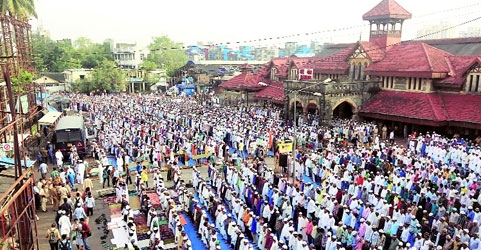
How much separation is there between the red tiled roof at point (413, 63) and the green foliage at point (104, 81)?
3882 centimetres

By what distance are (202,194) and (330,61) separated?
23.7 metres

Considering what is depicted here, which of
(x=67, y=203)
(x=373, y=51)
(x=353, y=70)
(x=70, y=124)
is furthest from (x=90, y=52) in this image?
(x=67, y=203)

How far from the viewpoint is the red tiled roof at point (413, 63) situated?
26.8 m

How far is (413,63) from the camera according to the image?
1114 inches

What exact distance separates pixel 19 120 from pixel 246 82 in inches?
1308

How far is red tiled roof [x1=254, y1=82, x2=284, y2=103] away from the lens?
35812 millimetres

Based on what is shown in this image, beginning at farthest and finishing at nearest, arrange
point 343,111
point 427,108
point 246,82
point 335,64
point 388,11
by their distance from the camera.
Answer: point 246,82 < point 335,64 < point 388,11 < point 343,111 < point 427,108

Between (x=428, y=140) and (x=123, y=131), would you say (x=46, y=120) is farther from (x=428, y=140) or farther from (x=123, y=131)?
(x=428, y=140)

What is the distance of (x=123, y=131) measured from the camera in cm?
2539

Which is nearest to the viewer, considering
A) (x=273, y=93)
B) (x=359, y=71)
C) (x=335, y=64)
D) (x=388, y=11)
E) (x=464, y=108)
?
(x=464, y=108)

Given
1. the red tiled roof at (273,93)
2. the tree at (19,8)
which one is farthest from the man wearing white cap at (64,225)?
the red tiled roof at (273,93)

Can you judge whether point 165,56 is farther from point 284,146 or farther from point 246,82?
point 284,146

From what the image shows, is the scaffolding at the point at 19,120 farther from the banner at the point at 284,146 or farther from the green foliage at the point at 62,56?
the green foliage at the point at 62,56

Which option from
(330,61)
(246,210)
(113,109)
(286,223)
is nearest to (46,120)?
(113,109)
